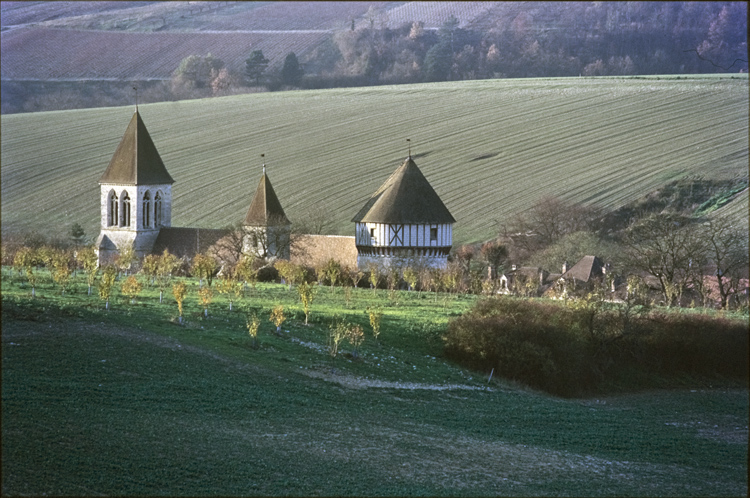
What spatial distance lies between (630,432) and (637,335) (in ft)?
34.3

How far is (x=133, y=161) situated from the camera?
61781 mm

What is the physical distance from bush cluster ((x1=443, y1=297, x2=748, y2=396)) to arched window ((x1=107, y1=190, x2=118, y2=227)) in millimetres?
31306

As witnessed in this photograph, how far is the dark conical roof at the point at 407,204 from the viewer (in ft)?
192

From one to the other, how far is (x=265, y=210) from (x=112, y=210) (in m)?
10.4

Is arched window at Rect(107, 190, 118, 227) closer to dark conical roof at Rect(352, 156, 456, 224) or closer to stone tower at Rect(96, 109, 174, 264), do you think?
stone tower at Rect(96, 109, 174, 264)

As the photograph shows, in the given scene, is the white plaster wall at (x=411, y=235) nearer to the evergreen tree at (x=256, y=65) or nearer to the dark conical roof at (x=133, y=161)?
the dark conical roof at (x=133, y=161)

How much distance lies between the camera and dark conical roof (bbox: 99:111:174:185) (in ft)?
202

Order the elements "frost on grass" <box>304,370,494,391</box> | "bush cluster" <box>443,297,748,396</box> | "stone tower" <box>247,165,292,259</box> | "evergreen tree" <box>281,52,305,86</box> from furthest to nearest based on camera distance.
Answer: "evergreen tree" <box>281,52,305,86</box>
"stone tower" <box>247,165,292,259</box>
"bush cluster" <box>443,297,748,396</box>
"frost on grass" <box>304,370,494,391</box>

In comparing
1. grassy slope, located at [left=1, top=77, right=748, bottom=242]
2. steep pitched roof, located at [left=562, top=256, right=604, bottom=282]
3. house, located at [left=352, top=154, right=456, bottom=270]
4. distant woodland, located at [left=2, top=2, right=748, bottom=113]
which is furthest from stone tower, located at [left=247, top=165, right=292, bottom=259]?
distant woodland, located at [left=2, top=2, right=748, bottom=113]

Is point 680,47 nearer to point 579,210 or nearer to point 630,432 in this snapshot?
point 579,210

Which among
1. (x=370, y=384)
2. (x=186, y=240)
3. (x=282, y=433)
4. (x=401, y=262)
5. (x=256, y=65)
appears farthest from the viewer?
(x=256, y=65)

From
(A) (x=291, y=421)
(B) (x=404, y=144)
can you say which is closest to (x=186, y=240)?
(B) (x=404, y=144)

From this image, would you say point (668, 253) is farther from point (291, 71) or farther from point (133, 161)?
point (291, 71)

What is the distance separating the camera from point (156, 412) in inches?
810
